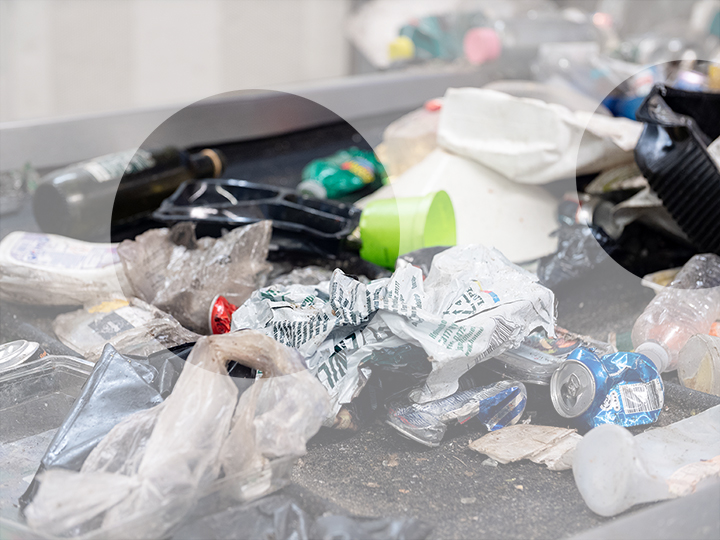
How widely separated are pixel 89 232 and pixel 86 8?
1444 mm

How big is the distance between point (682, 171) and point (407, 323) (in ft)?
1.99

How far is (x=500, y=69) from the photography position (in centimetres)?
212

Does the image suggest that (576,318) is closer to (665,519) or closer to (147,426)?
(665,519)

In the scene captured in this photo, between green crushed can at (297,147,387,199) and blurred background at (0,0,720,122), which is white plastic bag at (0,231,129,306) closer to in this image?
green crushed can at (297,147,387,199)

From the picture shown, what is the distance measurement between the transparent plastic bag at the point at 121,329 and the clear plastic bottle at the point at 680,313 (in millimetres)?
651

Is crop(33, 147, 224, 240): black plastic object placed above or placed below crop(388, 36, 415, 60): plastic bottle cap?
below

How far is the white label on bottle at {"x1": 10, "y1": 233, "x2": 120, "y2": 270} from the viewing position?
1.02m

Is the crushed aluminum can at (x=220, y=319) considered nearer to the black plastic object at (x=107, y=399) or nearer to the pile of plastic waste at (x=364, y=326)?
the pile of plastic waste at (x=364, y=326)


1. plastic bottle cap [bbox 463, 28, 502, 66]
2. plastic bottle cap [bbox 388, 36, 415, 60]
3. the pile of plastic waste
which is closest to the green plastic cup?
the pile of plastic waste

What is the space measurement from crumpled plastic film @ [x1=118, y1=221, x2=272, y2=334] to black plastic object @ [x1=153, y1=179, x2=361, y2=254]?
59 mm

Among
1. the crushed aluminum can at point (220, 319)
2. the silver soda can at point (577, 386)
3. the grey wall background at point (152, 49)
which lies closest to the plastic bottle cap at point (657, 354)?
the silver soda can at point (577, 386)

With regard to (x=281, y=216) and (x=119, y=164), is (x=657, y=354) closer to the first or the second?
(x=281, y=216)

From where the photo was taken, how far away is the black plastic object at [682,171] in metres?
1.01

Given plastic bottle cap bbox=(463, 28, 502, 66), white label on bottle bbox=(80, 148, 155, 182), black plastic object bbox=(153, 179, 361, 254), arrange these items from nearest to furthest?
black plastic object bbox=(153, 179, 361, 254)
white label on bottle bbox=(80, 148, 155, 182)
plastic bottle cap bbox=(463, 28, 502, 66)
